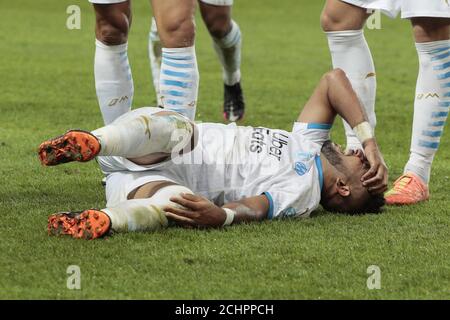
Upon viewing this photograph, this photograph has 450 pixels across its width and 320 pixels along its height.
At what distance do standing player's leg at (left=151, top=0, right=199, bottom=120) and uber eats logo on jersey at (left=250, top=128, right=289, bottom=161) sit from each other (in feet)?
1.30

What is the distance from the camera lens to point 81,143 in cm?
431

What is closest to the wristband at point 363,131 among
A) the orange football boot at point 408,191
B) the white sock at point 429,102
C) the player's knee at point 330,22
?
the orange football boot at point 408,191

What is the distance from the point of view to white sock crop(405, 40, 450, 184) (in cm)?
548

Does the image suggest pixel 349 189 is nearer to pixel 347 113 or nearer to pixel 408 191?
pixel 347 113

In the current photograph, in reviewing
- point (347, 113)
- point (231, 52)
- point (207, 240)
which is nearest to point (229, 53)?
point (231, 52)

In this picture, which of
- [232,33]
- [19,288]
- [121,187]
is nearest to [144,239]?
[121,187]

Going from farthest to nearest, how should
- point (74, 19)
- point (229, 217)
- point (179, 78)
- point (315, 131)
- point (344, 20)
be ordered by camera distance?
point (74, 19), point (344, 20), point (179, 78), point (315, 131), point (229, 217)

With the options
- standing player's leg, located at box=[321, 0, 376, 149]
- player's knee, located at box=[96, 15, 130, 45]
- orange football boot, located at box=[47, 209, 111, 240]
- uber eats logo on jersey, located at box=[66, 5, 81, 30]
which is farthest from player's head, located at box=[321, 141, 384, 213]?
uber eats logo on jersey, located at box=[66, 5, 81, 30]

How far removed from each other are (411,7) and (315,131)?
0.77 meters

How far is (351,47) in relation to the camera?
5.58 metres

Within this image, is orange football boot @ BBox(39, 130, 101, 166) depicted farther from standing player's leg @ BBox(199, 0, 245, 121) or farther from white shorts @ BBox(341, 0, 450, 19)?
standing player's leg @ BBox(199, 0, 245, 121)

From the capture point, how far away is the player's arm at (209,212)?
449cm

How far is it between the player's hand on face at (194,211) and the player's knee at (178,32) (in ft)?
3.16

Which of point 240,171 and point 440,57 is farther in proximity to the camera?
point 440,57
